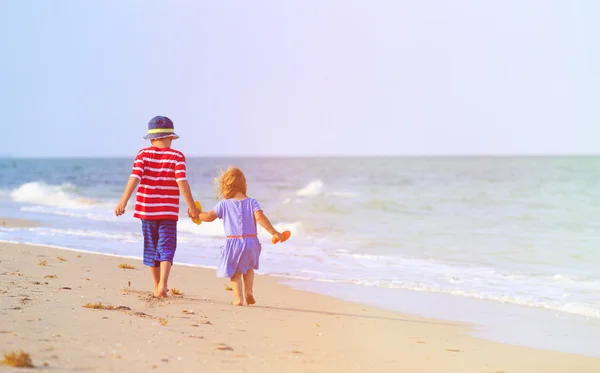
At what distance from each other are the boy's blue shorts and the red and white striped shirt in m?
0.09

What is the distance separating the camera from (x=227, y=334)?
16.2 ft

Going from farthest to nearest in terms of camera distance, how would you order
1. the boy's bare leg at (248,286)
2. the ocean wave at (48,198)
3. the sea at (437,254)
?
the ocean wave at (48,198)
the sea at (437,254)
the boy's bare leg at (248,286)

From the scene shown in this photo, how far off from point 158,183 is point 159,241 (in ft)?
1.82

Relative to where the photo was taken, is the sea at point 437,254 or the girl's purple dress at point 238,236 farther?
the sea at point 437,254

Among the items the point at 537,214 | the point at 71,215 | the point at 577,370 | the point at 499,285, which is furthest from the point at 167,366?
the point at 537,214

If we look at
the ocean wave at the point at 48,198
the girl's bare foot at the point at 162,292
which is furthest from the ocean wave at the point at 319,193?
the girl's bare foot at the point at 162,292

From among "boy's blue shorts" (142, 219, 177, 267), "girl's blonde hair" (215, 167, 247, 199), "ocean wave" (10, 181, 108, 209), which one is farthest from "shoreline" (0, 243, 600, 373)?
"ocean wave" (10, 181, 108, 209)

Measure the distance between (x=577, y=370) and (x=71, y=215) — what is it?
16.6 metres

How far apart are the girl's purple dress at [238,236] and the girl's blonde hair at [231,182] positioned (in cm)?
9

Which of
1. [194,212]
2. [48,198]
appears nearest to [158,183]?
[194,212]

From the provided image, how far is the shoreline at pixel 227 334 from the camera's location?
4.15 metres

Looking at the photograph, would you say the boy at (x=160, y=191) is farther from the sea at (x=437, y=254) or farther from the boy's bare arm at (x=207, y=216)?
the sea at (x=437, y=254)

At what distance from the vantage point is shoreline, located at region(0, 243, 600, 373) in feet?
13.6

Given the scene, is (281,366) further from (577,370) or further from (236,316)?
(577,370)
